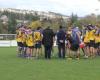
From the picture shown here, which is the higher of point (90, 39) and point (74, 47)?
point (90, 39)

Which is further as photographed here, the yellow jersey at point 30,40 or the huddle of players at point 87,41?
the yellow jersey at point 30,40

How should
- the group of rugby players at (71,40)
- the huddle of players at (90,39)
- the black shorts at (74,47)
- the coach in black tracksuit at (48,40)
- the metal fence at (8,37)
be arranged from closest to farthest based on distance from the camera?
1. the black shorts at (74,47)
2. the group of rugby players at (71,40)
3. the coach in black tracksuit at (48,40)
4. the huddle of players at (90,39)
5. the metal fence at (8,37)

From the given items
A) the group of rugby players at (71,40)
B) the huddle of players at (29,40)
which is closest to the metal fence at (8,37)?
the huddle of players at (29,40)

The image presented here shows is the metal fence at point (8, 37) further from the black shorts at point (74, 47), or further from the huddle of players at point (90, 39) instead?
the black shorts at point (74, 47)

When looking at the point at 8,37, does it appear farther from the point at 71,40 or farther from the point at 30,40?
the point at 71,40

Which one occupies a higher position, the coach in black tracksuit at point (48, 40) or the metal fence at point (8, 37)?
the coach in black tracksuit at point (48, 40)

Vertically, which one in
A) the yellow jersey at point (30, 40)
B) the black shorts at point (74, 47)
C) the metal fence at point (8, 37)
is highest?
the yellow jersey at point (30, 40)

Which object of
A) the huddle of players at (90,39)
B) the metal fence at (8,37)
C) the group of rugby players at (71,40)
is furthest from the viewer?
the metal fence at (8,37)

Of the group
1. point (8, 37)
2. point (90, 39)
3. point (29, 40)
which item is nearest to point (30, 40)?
point (29, 40)

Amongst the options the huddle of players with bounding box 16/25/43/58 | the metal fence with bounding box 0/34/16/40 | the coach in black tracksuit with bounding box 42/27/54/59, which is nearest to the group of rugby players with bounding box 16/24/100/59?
the huddle of players with bounding box 16/25/43/58

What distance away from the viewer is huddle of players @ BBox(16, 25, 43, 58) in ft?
77.5

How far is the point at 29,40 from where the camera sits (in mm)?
23656

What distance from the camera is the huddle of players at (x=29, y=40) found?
2361cm

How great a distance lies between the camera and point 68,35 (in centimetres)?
2331
